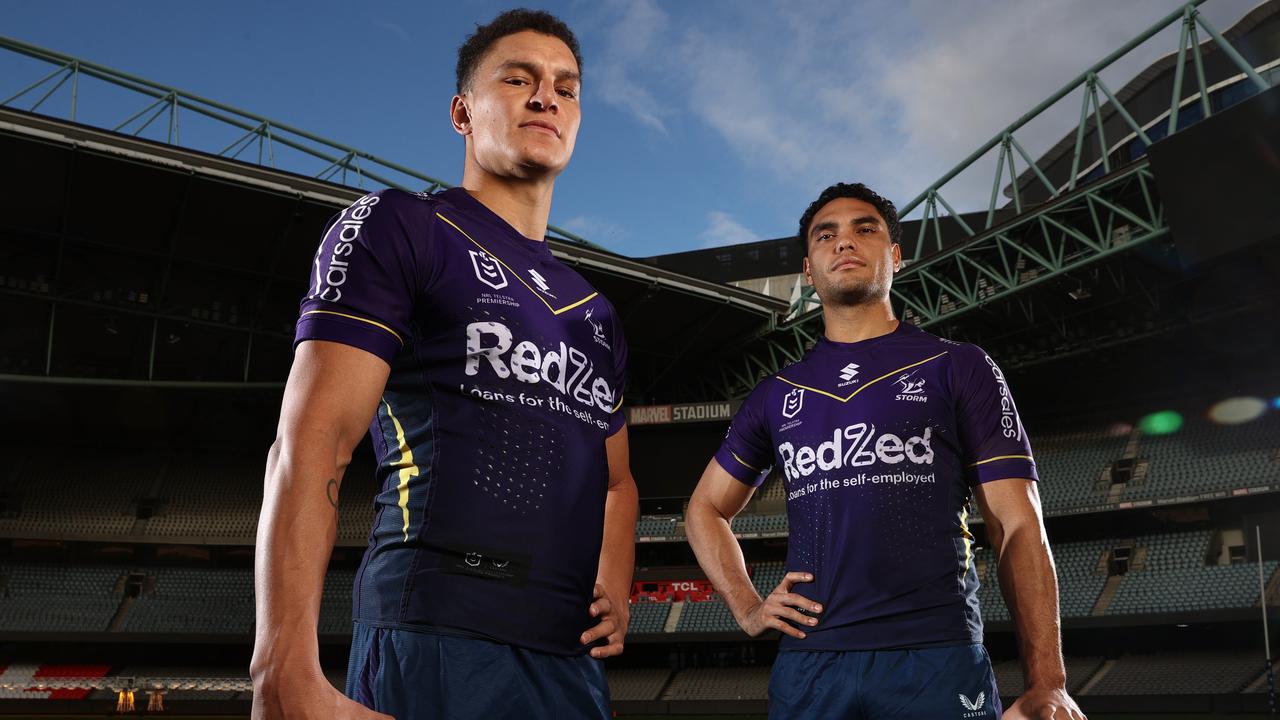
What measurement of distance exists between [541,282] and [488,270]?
21 cm

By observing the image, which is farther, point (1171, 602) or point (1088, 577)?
point (1088, 577)

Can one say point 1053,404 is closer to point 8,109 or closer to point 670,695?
point 670,695

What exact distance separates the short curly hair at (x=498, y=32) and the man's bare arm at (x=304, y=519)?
47.3 inches

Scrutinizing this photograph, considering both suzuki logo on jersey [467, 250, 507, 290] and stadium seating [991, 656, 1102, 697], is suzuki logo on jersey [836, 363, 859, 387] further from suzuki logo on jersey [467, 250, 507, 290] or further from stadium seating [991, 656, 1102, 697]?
stadium seating [991, 656, 1102, 697]

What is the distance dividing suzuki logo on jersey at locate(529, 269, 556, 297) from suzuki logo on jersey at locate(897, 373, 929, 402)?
226 cm

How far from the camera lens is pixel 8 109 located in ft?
68.0

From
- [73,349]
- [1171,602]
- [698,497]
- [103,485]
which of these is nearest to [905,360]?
[698,497]

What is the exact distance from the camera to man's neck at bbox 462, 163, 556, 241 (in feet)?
9.24

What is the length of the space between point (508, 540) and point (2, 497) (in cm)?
3966

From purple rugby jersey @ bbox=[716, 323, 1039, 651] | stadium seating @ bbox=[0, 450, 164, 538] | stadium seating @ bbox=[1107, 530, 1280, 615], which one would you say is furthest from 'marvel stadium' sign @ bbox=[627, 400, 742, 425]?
purple rugby jersey @ bbox=[716, 323, 1039, 651]

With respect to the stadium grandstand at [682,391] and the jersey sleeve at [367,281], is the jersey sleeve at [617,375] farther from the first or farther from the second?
the stadium grandstand at [682,391]

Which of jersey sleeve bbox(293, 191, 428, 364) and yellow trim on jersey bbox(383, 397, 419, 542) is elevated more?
jersey sleeve bbox(293, 191, 428, 364)

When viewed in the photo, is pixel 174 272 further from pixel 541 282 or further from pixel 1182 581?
pixel 1182 581

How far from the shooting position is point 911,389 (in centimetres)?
437
